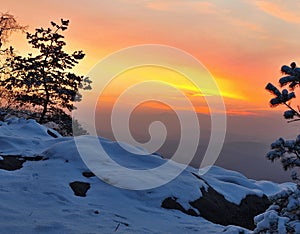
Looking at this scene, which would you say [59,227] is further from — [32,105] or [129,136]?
[32,105]

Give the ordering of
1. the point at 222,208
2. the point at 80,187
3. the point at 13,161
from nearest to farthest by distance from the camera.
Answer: the point at 80,187 → the point at 13,161 → the point at 222,208

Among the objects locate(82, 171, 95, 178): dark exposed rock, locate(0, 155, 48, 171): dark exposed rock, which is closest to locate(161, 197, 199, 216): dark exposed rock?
locate(82, 171, 95, 178): dark exposed rock

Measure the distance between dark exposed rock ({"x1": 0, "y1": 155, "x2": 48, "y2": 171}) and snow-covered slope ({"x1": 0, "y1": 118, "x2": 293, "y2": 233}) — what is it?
11 cm

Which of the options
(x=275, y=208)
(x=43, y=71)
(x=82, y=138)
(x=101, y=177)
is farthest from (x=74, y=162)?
(x=43, y=71)

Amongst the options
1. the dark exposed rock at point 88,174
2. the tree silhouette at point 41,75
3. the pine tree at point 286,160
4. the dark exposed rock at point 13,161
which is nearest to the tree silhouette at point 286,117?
the pine tree at point 286,160

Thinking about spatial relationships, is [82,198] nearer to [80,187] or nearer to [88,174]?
[80,187]

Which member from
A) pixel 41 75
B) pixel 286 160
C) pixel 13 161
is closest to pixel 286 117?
pixel 286 160

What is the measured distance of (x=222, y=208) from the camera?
44.0 ft

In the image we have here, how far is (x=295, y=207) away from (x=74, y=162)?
338 inches

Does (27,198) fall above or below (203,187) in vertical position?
below

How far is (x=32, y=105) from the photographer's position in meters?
31.3

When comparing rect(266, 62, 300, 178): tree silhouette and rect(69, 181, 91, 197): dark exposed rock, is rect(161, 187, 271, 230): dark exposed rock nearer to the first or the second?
rect(69, 181, 91, 197): dark exposed rock

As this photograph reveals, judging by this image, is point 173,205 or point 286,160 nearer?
point 286,160

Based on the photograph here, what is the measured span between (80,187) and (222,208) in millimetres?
5707
